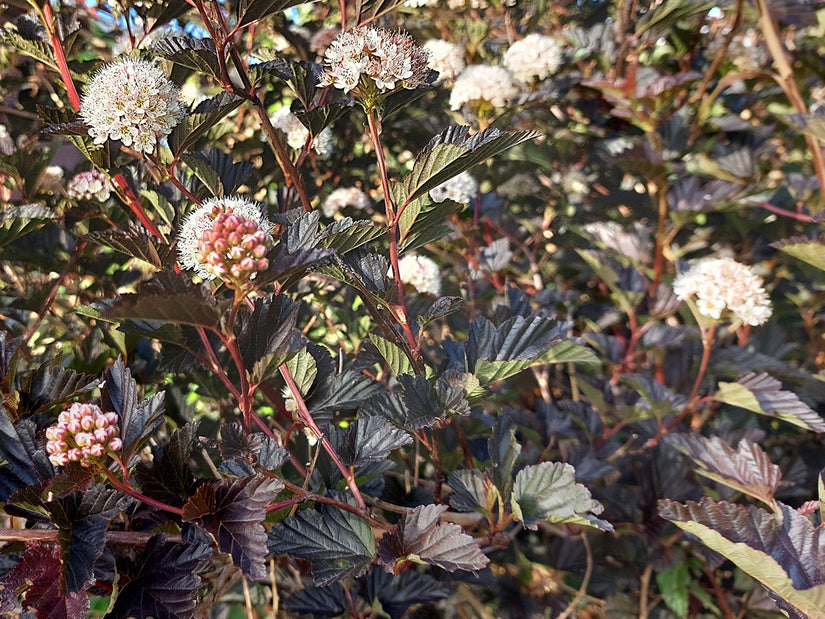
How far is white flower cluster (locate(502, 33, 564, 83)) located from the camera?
1.14 metres

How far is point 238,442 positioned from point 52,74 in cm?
79

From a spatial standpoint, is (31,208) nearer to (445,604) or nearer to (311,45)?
(311,45)

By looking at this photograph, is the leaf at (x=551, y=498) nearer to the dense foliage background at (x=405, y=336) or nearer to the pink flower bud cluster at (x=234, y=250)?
the dense foliage background at (x=405, y=336)

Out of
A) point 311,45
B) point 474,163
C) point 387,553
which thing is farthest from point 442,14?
point 387,553

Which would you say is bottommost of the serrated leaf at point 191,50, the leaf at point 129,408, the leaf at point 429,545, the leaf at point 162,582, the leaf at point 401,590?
the leaf at point 401,590

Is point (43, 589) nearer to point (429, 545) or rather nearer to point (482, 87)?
point (429, 545)

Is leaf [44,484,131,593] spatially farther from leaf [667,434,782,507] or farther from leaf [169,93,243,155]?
leaf [667,434,782,507]

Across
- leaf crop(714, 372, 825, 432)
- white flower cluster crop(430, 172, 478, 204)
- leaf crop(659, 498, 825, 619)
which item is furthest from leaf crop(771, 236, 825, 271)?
white flower cluster crop(430, 172, 478, 204)

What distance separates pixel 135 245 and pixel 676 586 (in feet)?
3.26

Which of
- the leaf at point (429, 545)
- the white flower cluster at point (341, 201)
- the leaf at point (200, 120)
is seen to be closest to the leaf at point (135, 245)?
the leaf at point (200, 120)

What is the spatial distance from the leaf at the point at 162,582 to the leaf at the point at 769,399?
74cm

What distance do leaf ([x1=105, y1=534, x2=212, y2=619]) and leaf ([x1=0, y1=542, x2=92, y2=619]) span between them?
0.05 metres

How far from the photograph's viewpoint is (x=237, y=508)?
504 mm

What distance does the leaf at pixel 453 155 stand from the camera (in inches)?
21.0
